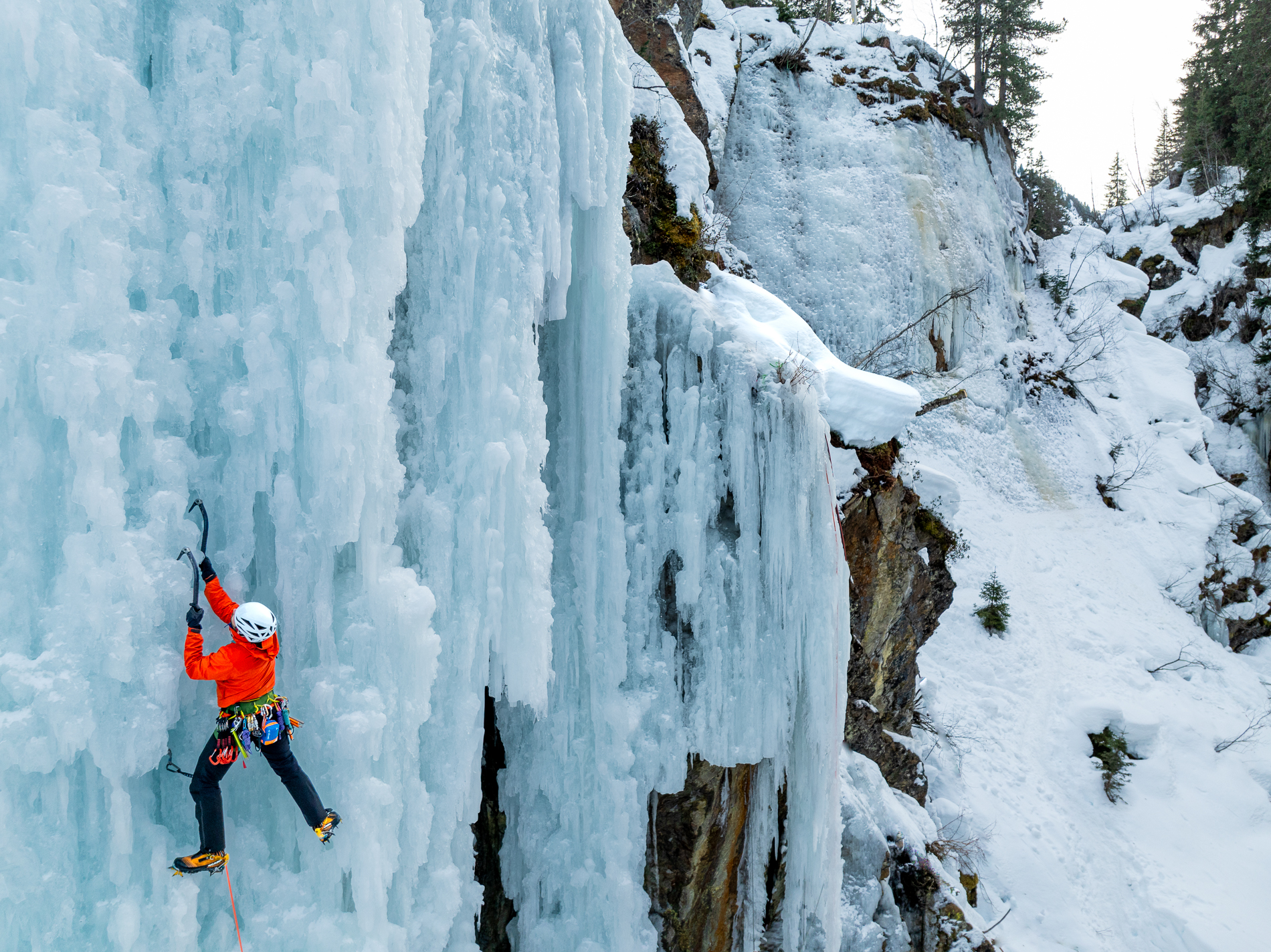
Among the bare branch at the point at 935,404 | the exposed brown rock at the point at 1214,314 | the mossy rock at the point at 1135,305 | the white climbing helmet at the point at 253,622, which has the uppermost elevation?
the mossy rock at the point at 1135,305

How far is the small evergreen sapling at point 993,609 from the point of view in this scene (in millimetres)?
11805

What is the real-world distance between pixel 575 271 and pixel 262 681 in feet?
9.55

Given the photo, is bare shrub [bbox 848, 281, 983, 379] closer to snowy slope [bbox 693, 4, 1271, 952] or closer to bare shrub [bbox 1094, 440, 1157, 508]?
snowy slope [bbox 693, 4, 1271, 952]

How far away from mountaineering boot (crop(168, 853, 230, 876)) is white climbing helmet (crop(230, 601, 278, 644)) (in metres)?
0.85

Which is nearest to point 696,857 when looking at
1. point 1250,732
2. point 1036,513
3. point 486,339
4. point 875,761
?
point 875,761

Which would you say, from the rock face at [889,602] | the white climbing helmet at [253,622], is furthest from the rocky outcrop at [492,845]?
the rock face at [889,602]

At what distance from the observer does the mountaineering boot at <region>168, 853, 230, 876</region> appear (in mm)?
2607

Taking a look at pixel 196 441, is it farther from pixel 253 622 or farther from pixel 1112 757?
pixel 1112 757

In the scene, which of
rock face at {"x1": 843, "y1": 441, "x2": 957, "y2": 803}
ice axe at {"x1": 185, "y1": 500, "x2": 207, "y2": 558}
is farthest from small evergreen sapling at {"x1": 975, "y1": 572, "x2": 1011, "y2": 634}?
ice axe at {"x1": 185, "y1": 500, "x2": 207, "y2": 558}

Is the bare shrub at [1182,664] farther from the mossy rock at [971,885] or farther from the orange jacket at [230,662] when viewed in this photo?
the orange jacket at [230,662]

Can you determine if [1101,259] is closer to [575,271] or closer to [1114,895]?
[1114,895]

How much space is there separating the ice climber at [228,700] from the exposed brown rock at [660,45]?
676cm

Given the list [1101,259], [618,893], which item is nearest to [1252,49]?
[1101,259]

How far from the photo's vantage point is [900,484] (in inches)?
264
